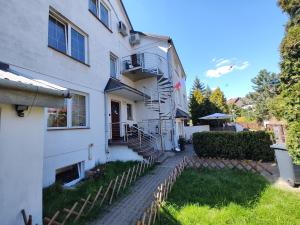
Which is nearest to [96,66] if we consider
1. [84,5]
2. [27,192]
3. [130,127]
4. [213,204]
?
[84,5]

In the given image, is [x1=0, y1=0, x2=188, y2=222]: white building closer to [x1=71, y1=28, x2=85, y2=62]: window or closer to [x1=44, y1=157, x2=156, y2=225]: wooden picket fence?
[x1=71, y1=28, x2=85, y2=62]: window

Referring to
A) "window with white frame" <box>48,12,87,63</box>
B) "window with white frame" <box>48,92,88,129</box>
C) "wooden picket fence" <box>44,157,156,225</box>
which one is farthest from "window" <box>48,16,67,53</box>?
"wooden picket fence" <box>44,157,156,225</box>

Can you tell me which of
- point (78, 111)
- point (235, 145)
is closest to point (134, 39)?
point (78, 111)

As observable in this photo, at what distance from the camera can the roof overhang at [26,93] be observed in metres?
2.60

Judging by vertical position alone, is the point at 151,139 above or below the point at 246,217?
above

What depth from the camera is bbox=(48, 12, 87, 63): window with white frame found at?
6.93m

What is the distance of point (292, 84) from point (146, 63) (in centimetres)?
1074

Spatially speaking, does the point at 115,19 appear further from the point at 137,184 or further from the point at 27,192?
the point at 27,192

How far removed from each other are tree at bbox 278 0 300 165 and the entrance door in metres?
8.28

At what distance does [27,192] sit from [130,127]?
9.17 metres

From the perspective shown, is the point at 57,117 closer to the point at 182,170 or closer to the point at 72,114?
the point at 72,114

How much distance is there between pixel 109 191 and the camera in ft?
18.1

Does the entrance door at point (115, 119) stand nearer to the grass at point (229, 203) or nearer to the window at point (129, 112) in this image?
the window at point (129, 112)

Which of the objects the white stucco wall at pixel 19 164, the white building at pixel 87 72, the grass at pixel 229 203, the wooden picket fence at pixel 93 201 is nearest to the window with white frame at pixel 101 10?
the white building at pixel 87 72
